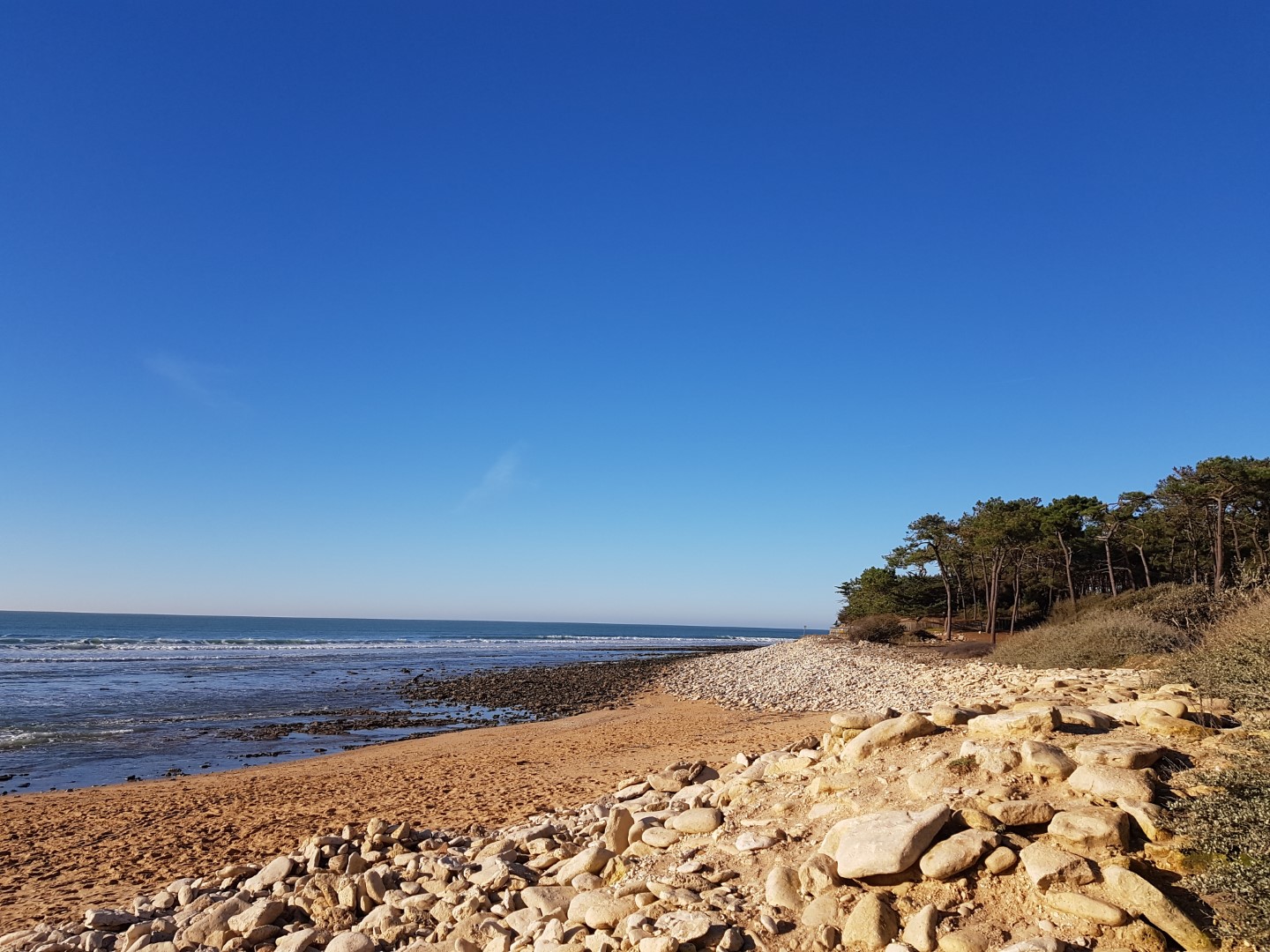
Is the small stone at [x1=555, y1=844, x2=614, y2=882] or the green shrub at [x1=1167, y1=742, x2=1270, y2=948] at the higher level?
the green shrub at [x1=1167, y1=742, x2=1270, y2=948]

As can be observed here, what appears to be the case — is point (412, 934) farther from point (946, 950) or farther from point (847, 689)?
point (847, 689)

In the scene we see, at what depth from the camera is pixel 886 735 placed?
23.7 feet

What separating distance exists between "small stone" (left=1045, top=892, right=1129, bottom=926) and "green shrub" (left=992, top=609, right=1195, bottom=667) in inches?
513

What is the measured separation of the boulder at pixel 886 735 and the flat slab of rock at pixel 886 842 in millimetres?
1651

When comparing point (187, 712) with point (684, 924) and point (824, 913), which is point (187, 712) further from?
point (824, 913)

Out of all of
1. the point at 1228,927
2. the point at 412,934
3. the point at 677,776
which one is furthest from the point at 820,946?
the point at 677,776

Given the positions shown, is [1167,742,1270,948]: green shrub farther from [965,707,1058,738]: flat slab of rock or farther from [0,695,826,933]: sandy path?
[0,695,826,933]: sandy path

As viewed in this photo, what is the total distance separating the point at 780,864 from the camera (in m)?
5.47

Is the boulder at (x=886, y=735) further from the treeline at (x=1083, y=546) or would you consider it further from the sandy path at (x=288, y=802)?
the treeline at (x=1083, y=546)

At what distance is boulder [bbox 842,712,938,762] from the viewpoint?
7.15m

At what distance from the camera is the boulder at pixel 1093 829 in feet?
15.9

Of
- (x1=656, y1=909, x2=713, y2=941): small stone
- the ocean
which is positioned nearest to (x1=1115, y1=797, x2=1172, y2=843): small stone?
(x1=656, y1=909, x2=713, y2=941): small stone

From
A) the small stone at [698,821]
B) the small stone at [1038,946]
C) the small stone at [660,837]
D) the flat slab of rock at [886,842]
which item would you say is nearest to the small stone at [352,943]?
the small stone at [660,837]

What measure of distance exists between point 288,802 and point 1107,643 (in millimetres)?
17210
